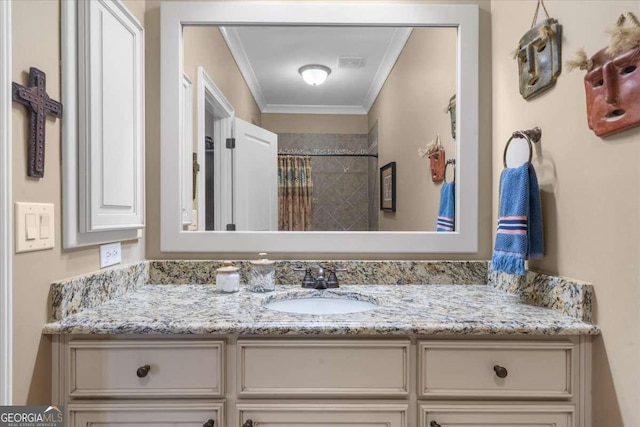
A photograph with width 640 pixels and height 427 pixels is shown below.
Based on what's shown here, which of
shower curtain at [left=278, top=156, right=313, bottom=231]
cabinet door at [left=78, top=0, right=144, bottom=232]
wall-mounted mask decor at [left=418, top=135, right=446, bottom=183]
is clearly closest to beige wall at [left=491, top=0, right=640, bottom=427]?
wall-mounted mask decor at [left=418, top=135, right=446, bottom=183]

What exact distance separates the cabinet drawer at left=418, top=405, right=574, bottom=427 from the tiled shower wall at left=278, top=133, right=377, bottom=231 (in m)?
0.76

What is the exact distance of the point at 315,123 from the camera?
1.59 m

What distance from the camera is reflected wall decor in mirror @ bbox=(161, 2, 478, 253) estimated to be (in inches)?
62.2

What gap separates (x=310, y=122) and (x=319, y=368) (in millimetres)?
1002

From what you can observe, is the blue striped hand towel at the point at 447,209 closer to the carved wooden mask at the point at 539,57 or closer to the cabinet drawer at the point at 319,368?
the carved wooden mask at the point at 539,57

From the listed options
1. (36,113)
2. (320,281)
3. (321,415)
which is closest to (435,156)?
(320,281)

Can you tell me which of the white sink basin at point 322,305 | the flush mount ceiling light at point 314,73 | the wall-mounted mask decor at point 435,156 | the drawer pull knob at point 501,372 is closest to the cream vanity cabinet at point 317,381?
the drawer pull knob at point 501,372

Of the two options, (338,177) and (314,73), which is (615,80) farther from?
(314,73)

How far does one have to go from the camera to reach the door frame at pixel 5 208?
846 millimetres

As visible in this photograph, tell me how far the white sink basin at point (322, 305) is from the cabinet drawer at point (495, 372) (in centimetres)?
39

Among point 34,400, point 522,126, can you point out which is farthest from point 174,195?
point 522,126

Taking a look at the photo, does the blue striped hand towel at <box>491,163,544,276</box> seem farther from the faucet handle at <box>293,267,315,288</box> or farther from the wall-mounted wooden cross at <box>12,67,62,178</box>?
the wall-mounted wooden cross at <box>12,67,62,178</box>

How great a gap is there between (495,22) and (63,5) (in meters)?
1.60

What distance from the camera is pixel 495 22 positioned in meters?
1.58
